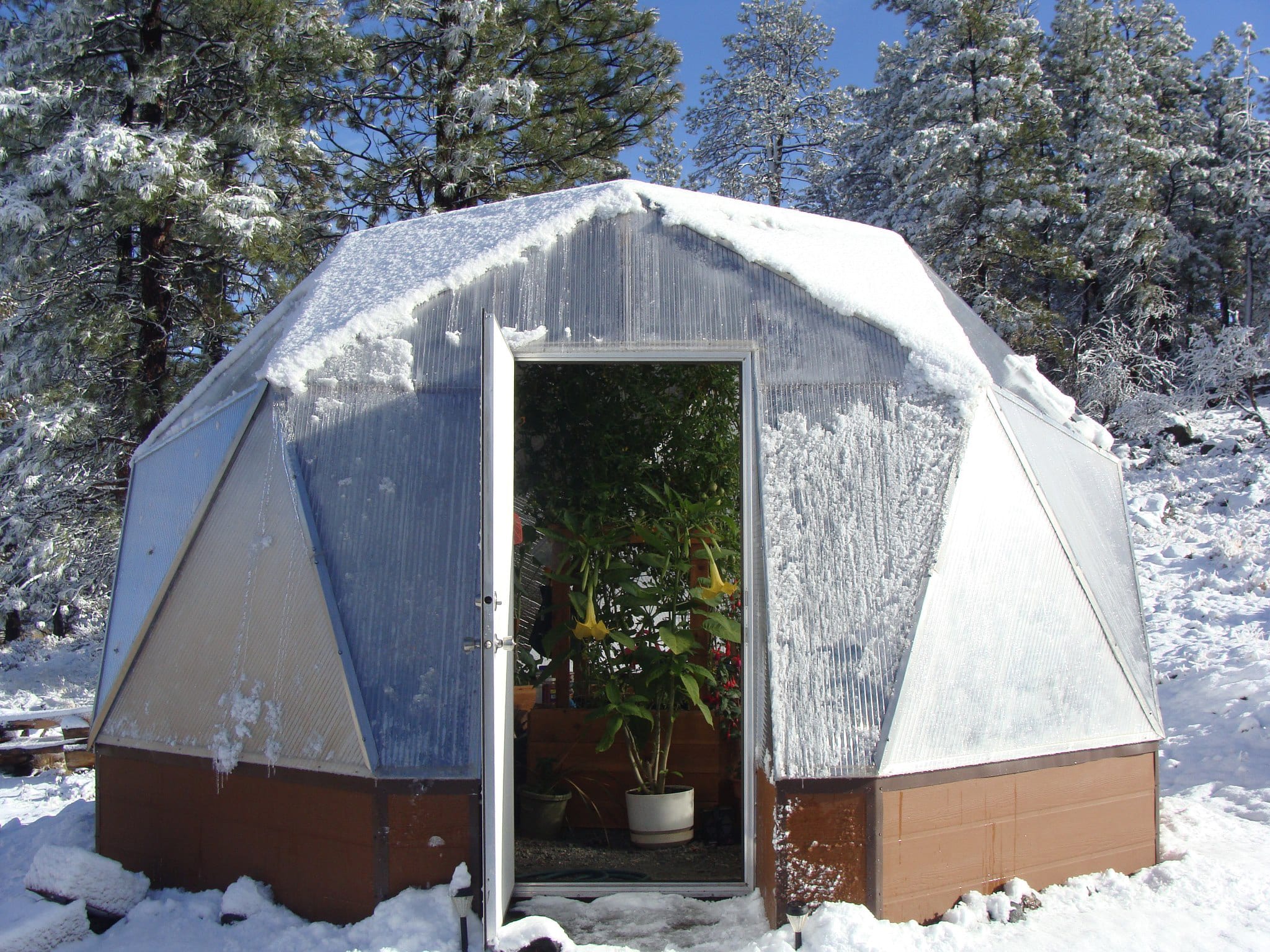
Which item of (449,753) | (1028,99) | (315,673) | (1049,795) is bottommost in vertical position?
(1049,795)

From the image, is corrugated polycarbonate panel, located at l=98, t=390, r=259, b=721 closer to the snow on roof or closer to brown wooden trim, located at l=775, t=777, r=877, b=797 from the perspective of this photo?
the snow on roof

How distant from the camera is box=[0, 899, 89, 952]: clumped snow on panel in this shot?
3668 mm

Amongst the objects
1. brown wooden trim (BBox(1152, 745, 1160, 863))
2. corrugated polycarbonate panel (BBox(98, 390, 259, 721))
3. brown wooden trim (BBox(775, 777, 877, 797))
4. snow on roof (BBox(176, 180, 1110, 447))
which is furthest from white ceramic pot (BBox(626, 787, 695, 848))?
corrugated polycarbonate panel (BBox(98, 390, 259, 721))

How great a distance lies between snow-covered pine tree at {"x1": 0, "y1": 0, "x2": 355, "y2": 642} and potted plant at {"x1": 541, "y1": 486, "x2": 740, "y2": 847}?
739 centimetres

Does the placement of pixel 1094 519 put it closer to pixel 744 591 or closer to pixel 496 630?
pixel 744 591

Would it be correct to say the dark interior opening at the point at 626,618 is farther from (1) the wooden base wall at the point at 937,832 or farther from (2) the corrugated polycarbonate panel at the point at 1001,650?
(2) the corrugated polycarbonate panel at the point at 1001,650

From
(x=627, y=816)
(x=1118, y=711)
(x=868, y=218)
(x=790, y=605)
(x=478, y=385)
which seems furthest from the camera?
(x=868, y=218)

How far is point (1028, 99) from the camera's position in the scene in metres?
18.0

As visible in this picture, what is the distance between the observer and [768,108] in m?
21.7

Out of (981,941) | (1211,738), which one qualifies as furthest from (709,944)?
(1211,738)

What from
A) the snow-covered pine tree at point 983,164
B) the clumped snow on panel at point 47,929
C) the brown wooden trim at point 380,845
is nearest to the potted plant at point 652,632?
the brown wooden trim at point 380,845

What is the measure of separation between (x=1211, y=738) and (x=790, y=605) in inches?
171

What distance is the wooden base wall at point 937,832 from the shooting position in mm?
3551

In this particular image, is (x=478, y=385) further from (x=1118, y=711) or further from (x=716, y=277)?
(x=1118, y=711)
